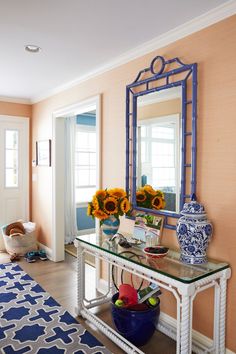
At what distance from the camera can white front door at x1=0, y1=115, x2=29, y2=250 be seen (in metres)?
4.72

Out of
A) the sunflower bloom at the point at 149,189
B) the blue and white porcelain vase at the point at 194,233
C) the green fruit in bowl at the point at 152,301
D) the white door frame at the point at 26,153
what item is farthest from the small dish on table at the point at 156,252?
the white door frame at the point at 26,153

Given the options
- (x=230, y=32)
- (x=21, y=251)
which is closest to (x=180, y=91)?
(x=230, y=32)

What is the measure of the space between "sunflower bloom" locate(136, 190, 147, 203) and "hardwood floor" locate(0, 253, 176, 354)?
3.58 feet

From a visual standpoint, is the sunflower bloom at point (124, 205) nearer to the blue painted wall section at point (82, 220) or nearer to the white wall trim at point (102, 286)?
the white wall trim at point (102, 286)

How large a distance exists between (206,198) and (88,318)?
1.47m

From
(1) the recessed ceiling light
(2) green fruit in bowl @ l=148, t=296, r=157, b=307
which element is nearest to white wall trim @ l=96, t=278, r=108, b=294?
(2) green fruit in bowl @ l=148, t=296, r=157, b=307

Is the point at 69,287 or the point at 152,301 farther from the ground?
the point at 152,301

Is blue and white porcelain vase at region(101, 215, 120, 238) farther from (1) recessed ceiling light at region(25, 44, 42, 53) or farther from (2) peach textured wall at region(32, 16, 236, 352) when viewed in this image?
(1) recessed ceiling light at region(25, 44, 42, 53)

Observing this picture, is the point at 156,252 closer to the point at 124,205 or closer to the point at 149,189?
the point at 124,205

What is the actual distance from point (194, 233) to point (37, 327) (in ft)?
5.18

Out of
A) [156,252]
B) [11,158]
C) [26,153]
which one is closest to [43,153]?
[26,153]

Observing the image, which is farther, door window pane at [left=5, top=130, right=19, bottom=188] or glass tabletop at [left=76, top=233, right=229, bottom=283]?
door window pane at [left=5, top=130, right=19, bottom=188]

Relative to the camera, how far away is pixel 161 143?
8.04 feet

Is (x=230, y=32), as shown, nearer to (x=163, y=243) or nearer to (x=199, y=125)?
(x=199, y=125)
